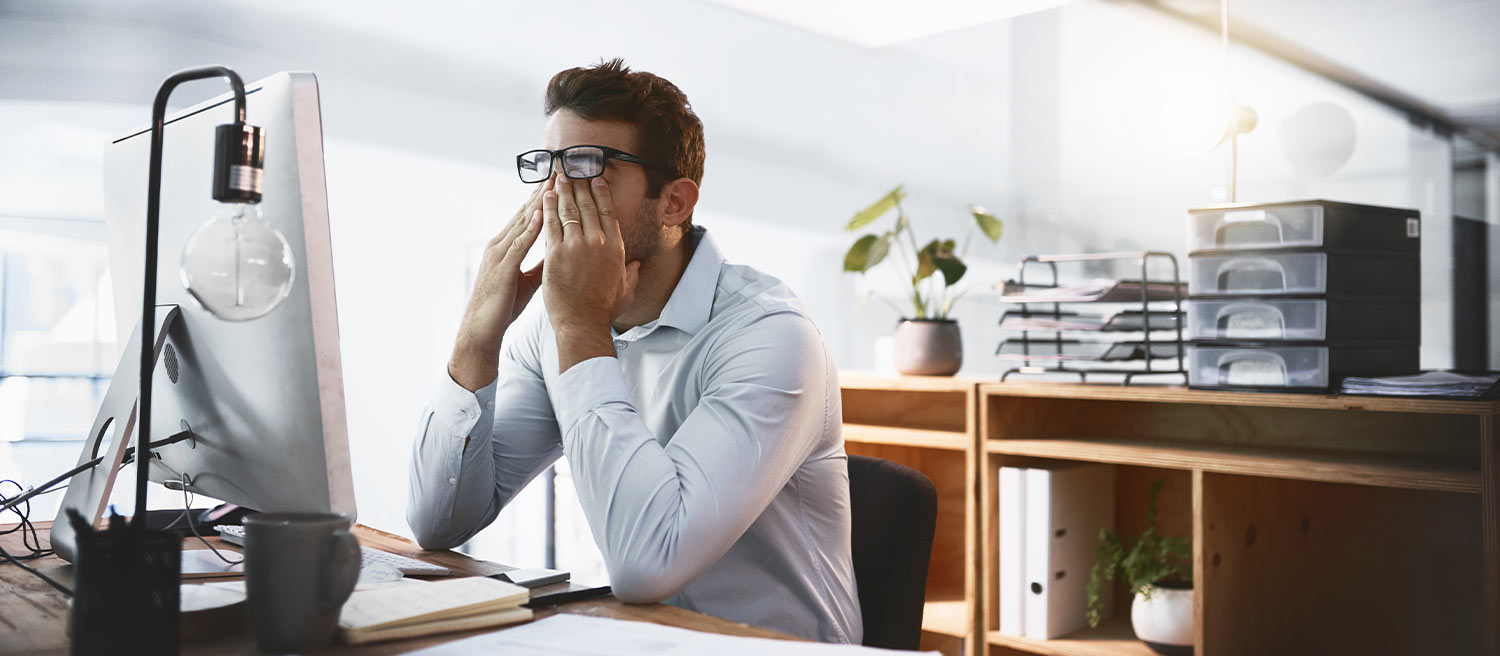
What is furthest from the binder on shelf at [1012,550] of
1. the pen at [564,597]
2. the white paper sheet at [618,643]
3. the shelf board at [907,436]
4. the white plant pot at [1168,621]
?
the white paper sheet at [618,643]

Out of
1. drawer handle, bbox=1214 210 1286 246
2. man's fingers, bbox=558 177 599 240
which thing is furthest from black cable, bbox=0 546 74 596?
drawer handle, bbox=1214 210 1286 246

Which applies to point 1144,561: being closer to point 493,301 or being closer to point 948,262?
point 948,262

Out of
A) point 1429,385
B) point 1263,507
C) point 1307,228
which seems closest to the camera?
point 1429,385

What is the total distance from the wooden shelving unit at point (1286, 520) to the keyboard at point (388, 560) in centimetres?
131

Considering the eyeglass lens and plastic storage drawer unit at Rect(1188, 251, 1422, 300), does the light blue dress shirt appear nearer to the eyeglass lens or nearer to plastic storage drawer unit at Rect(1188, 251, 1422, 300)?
the eyeglass lens

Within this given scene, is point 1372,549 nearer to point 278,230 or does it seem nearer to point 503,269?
point 503,269

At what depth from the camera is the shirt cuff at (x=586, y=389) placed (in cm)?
117

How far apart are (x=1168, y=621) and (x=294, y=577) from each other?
1710mm

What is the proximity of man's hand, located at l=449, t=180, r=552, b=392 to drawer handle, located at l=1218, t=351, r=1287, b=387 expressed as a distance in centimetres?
127

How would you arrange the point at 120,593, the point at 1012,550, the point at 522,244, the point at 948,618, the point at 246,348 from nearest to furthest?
the point at 120,593
the point at 246,348
the point at 522,244
the point at 1012,550
the point at 948,618

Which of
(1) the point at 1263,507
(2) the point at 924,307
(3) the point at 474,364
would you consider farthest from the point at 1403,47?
(3) the point at 474,364

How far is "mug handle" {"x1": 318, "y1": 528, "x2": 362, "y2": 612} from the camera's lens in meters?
0.79

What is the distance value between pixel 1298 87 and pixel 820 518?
160 cm

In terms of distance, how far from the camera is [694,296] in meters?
1.45
